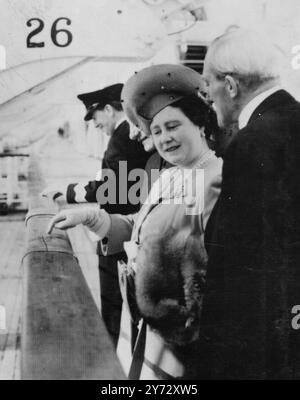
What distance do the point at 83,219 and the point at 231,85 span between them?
98cm

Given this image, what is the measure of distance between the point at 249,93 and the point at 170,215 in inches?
28.2

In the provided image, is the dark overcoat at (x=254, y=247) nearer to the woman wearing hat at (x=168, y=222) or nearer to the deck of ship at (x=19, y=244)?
the woman wearing hat at (x=168, y=222)

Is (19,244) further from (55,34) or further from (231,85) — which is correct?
(231,85)

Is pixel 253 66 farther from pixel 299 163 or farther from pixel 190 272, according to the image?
pixel 190 272

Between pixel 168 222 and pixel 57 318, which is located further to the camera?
pixel 168 222

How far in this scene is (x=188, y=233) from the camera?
2504 mm

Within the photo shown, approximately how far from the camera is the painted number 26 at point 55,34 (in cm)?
246

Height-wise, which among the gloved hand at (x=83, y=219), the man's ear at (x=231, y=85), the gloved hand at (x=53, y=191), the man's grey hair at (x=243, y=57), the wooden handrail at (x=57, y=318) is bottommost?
the wooden handrail at (x=57, y=318)

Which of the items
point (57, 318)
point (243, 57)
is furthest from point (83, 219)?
point (243, 57)

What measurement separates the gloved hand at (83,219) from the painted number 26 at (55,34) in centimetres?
80

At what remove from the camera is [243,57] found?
8.29 feet

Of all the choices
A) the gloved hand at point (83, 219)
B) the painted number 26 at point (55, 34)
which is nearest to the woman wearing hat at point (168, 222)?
the gloved hand at point (83, 219)
